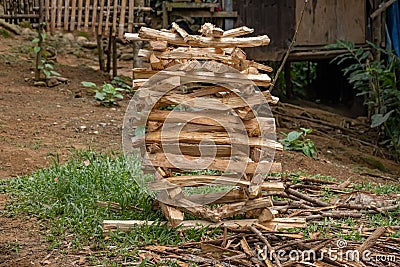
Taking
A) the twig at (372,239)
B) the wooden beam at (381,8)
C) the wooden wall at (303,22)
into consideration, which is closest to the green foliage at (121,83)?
the wooden wall at (303,22)

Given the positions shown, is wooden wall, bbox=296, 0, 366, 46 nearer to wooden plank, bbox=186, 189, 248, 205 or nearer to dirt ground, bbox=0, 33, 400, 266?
dirt ground, bbox=0, 33, 400, 266

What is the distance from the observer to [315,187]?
5727 millimetres

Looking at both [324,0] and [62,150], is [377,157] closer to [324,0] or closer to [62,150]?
[324,0]

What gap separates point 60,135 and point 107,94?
6.07 feet

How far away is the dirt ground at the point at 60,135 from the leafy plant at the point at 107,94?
0.12m

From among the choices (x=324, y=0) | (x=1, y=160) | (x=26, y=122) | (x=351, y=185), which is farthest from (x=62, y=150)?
(x=324, y=0)

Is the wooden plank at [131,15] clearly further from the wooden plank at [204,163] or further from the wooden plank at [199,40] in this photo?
the wooden plank at [204,163]

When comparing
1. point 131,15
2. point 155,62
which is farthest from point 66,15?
point 155,62

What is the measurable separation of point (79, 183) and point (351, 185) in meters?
2.58

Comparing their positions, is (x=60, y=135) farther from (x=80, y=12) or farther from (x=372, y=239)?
(x=372, y=239)

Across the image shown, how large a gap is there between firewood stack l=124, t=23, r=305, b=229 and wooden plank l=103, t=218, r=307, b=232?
0.17 feet

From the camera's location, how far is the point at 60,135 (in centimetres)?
763

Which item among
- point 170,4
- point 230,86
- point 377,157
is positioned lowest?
point 377,157

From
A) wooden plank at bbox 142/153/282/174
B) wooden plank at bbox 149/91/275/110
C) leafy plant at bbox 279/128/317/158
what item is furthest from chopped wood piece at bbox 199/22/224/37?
leafy plant at bbox 279/128/317/158
